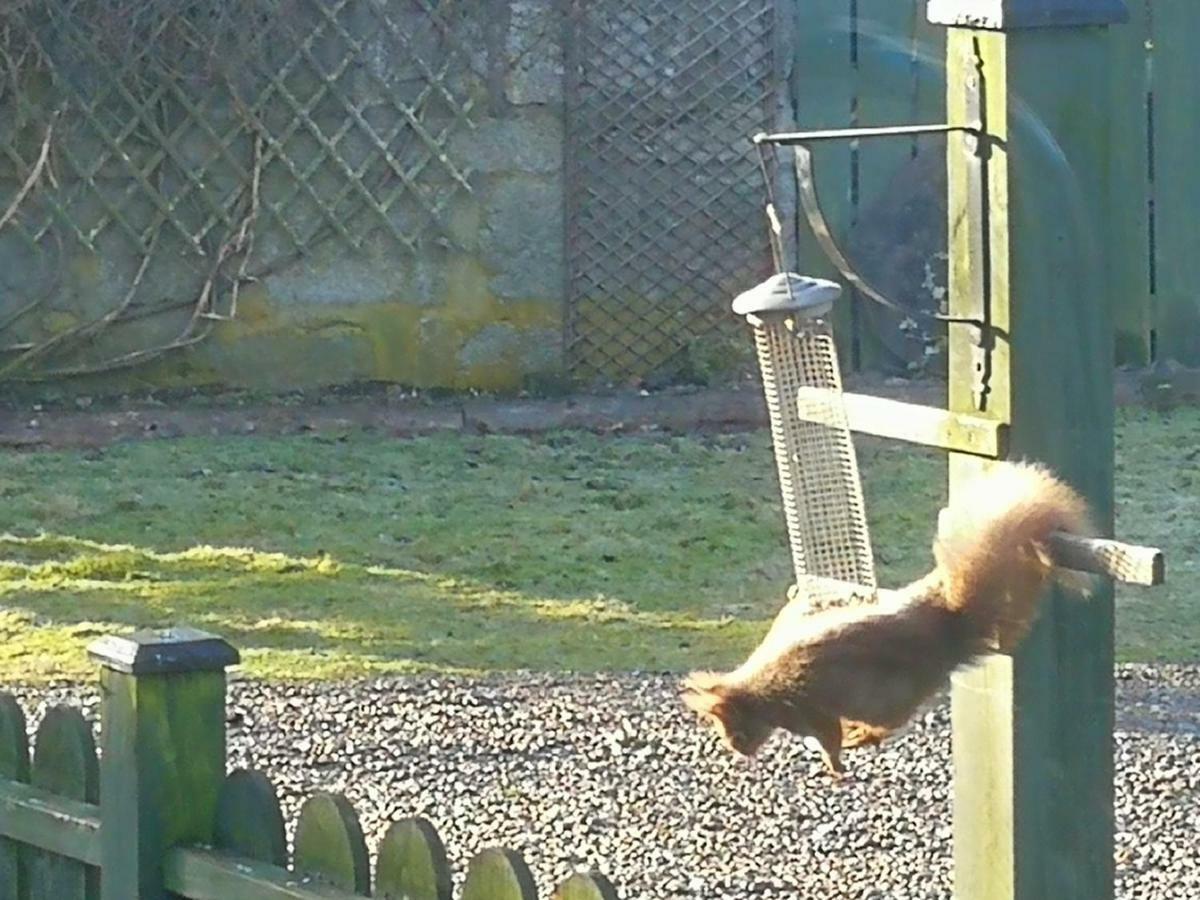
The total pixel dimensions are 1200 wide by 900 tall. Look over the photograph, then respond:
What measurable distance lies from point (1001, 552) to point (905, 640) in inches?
3.6

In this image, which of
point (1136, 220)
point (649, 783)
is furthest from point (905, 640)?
point (1136, 220)

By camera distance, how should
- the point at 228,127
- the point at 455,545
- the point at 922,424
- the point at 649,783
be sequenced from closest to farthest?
the point at 922,424
the point at 649,783
the point at 455,545
the point at 228,127

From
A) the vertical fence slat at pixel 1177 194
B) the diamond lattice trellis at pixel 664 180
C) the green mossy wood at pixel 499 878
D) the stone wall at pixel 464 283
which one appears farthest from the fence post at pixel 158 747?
the vertical fence slat at pixel 1177 194

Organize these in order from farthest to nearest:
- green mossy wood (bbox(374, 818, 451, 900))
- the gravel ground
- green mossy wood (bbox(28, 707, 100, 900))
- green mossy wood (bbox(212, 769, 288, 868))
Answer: the gravel ground, green mossy wood (bbox(28, 707, 100, 900)), green mossy wood (bbox(212, 769, 288, 868)), green mossy wood (bbox(374, 818, 451, 900))

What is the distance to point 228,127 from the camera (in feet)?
31.1

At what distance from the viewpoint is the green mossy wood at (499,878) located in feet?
6.64

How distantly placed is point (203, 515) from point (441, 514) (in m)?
0.70

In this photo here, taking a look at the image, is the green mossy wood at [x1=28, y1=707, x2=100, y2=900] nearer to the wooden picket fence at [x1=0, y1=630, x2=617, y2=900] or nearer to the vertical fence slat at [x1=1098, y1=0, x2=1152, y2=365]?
the wooden picket fence at [x1=0, y1=630, x2=617, y2=900]

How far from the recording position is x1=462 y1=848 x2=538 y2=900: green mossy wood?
203cm

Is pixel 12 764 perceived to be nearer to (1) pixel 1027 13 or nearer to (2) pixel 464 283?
(1) pixel 1027 13

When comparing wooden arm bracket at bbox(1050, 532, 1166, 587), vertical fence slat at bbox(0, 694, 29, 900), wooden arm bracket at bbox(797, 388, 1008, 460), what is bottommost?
vertical fence slat at bbox(0, 694, 29, 900)

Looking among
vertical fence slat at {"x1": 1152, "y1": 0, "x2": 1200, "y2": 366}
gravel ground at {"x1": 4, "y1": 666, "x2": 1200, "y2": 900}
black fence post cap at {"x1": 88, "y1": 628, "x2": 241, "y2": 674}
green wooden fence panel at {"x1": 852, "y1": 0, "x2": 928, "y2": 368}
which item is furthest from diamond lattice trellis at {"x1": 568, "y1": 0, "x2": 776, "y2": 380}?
black fence post cap at {"x1": 88, "y1": 628, "x2": 241, "y2": 674}

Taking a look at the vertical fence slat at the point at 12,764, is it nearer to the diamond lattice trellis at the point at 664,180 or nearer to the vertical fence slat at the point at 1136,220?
the diamond lattice trellis at the point at 664,180

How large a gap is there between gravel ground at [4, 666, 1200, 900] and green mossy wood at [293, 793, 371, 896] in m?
1.78
